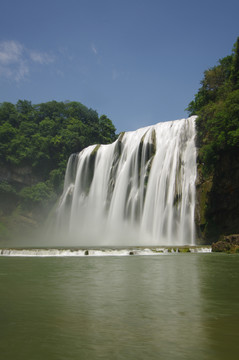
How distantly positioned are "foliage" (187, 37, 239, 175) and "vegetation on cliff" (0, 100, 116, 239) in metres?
18.8

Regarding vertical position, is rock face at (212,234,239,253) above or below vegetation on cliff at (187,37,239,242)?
below

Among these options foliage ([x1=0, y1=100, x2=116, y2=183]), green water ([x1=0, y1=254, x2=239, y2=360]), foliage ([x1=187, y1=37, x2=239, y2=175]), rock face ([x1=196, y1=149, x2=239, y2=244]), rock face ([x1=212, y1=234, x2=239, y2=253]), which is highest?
foliage ([x1=0, y1=100, x2=116, y2=183])

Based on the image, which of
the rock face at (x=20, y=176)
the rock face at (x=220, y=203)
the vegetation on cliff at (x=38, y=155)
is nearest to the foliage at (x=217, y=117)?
the rock face at (x=220, y=203)

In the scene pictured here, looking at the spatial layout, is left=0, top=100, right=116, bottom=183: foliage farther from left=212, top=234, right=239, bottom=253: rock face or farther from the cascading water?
left=212, top=234, right=239, bottom=253: rock face

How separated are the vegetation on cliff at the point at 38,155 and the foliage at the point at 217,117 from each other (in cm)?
1876

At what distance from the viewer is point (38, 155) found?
137 ft

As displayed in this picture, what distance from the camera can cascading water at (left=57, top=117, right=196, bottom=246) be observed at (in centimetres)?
2206

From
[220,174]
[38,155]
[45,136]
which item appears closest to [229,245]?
[220,174]

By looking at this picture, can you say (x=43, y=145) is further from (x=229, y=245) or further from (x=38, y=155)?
(x=229, y=245)

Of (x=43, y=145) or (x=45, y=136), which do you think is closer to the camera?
(x=43, y=145)

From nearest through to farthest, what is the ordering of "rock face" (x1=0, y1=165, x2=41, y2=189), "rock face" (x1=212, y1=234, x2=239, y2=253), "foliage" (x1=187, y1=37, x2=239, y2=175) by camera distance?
1. "rock face" (x1=212, y1=234, x2=239, y2=253)
2. "foliage" (x1=187, y1=37, x2=239, y2=175)
3. "rock face" (x1=0, y1=165, x2=41, y2=189)

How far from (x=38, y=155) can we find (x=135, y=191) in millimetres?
19663

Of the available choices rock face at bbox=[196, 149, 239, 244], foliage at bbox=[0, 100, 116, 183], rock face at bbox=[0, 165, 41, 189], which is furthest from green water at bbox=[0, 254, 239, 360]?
rock face at bbox=[0, 165, 41, 189]

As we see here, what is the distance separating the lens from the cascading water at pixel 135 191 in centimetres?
2206
